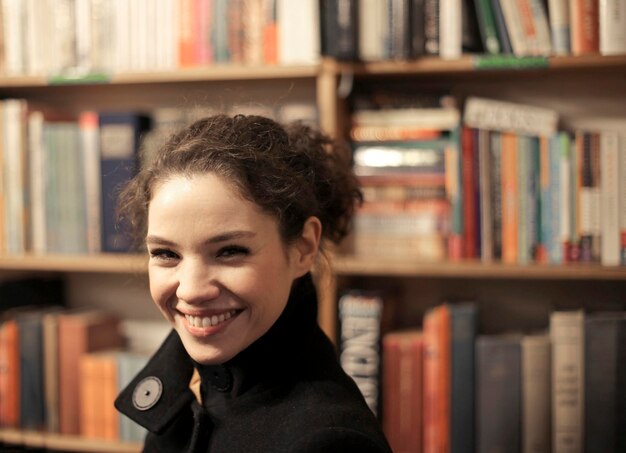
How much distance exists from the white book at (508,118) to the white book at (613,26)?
197 millimetres

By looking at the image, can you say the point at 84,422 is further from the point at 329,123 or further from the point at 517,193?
the point at 517,193

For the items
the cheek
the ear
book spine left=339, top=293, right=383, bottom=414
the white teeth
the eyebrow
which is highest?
the eyebrow

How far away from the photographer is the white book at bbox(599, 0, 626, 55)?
145cm

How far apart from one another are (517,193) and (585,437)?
1.77 ft

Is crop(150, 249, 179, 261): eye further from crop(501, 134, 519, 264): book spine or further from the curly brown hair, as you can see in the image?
crop(501, 134, 519, 264): book spine

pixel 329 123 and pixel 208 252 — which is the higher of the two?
pixel 329 123

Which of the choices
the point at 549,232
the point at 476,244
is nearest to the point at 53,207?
the point at 476,244

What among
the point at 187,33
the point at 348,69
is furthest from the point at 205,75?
the point at 348,69

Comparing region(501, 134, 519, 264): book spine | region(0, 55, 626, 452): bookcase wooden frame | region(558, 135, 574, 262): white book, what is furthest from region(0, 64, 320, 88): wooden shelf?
region(558, 135, 574, 262): white book

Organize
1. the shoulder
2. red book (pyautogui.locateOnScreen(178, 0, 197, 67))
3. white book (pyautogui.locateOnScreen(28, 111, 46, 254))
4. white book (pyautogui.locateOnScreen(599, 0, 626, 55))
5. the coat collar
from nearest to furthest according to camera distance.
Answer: the shoulder, the coat collar, white book (pyautogui.locateOnScreen(599, 0, 626, 55)), red book (pyautogui.locateOnScreen(178, 0, 197, 67)), white book (pyautogui.locateOnScreen(28, 111, 46, 254))

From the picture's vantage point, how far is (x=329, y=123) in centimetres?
160

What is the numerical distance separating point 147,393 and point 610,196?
1.04 metres

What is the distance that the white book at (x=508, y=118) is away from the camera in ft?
5.23

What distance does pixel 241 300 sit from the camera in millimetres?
883
